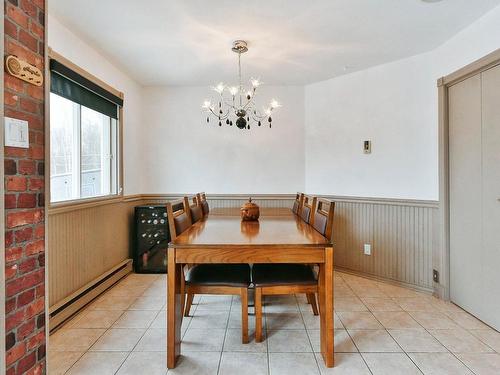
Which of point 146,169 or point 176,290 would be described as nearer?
point 176,290

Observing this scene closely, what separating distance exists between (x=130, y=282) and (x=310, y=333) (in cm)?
210

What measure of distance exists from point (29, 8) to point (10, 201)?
33.5 inches

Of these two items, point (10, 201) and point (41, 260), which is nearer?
point (10, 201)

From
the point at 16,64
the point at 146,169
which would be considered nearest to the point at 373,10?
the point at 16,64

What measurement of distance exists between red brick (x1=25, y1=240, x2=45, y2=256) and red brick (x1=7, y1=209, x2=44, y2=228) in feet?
0.32

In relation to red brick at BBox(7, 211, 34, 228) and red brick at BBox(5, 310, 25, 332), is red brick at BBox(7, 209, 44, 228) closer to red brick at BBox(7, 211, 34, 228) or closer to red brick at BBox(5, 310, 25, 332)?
red brick at BBox(7, 211, 34, 228)

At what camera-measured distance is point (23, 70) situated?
1.23m

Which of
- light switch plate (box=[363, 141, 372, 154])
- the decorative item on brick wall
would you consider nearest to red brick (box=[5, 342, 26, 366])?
the decorative item on brick wall

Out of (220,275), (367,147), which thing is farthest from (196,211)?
(367,147)

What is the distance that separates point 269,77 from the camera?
3.57 metres

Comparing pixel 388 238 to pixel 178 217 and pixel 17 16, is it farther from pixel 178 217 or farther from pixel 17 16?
pixel 17 16

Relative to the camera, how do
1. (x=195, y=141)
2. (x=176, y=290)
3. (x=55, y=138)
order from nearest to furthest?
(x=176, y=290) → (x=55, y=138) → (x=195, y=141)

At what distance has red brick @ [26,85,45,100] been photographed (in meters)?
1.28

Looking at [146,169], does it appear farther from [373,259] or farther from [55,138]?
[373,259]
